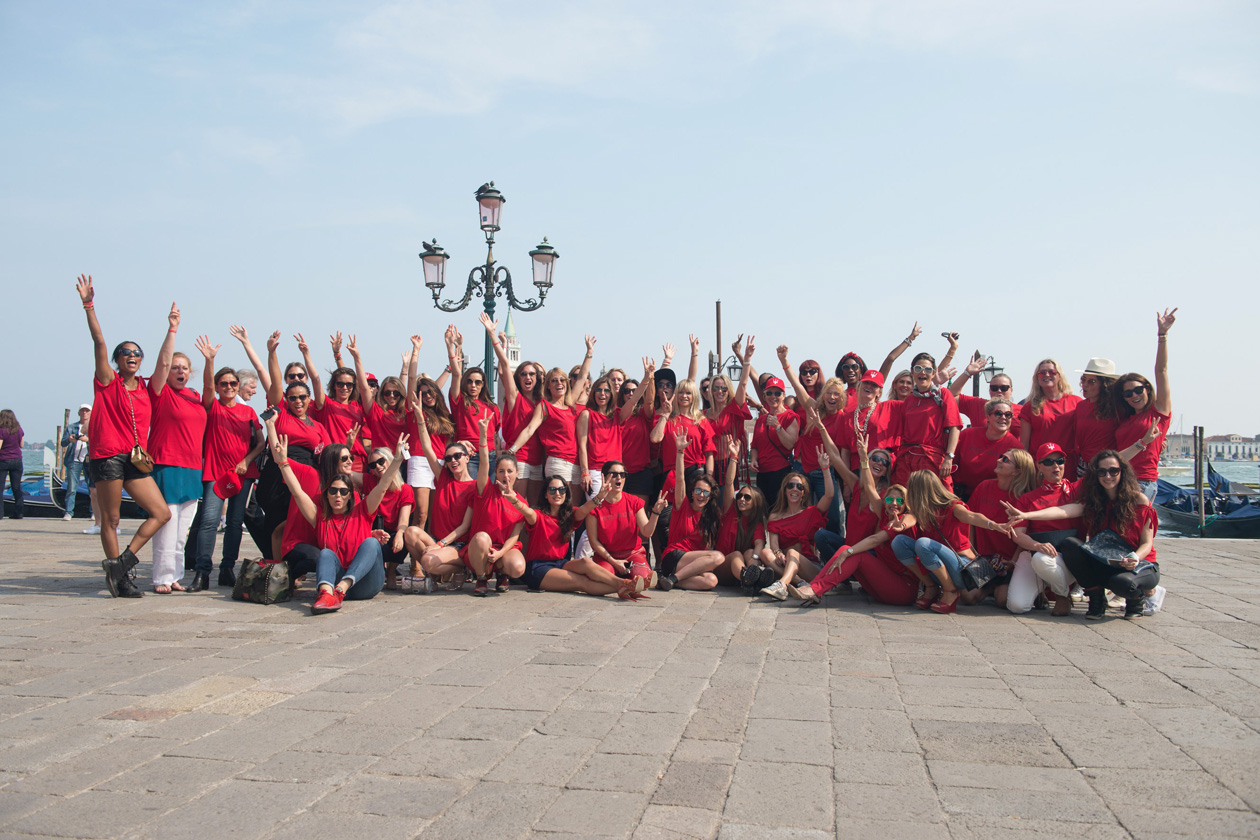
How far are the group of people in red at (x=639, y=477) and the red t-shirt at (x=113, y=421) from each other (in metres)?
0.01

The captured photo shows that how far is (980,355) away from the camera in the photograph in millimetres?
8055

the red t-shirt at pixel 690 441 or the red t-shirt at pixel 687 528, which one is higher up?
the red t-shirt at pixel 690 441

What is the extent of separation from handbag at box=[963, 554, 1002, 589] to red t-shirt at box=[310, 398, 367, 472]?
4.81m

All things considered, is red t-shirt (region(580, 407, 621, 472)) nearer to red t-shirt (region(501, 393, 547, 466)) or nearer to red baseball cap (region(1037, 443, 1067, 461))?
red t-shirt (region(501, 393, 547, 466))

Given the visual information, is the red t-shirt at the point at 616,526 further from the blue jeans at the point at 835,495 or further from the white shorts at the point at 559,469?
the blue jeans at the point at 835,495

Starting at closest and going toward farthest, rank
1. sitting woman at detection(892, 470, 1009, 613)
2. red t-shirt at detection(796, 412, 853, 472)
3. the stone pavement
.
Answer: the stone pavement, sitting woman at detection(892, 470, 1009, 613), red t-shirt at detection(796, 412, 853, 472)

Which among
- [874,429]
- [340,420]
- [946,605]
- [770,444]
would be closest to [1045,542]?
[946,605]

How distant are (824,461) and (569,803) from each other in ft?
16.8

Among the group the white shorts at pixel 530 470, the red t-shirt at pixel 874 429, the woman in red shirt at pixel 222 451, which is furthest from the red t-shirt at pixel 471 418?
the red t-shirt at pixel 874 429

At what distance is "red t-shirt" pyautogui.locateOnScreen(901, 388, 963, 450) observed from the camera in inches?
287

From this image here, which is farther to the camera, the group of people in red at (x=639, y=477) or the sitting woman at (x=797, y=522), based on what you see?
the sitting woman at (x=797, y=522)

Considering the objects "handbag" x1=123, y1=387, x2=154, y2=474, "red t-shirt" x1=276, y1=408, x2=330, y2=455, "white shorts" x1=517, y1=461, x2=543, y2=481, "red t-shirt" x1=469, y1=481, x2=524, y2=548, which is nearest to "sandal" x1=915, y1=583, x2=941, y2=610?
"red t-shirt" x1=469, y1=481, x2=524, y2=548

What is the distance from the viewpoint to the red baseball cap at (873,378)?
768 centimetres

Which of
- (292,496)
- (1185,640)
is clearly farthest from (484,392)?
(1185,640)
